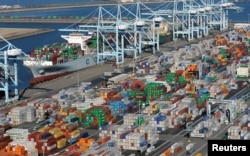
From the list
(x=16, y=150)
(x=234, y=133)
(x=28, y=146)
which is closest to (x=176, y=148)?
(x=234, y=133)

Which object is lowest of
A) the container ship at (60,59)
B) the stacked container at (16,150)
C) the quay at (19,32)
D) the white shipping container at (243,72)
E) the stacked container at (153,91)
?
the stacked container at (16,150)

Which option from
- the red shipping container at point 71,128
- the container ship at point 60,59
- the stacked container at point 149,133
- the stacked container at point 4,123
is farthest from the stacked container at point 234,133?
the container ship at point 60,59

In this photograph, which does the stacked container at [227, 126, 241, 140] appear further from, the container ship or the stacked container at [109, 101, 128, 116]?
the container ship

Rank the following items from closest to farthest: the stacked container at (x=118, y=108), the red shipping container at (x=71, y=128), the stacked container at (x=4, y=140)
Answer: the stacked container at (x=4, y=140)
the red shipping container at (x=71, y=128)
the stacked container at (x=118, y=108)

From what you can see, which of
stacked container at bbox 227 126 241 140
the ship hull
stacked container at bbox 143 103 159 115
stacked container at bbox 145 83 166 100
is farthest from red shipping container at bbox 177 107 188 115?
the ship hull

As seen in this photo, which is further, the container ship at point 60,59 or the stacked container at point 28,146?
the container ship at point 60,59

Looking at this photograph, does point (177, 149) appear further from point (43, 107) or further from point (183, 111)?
point (43, 107)

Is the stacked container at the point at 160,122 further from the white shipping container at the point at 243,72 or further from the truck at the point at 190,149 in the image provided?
the white shipping container at the point at 243,72

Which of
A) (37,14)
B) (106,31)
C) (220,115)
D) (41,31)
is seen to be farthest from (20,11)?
(220,115)
